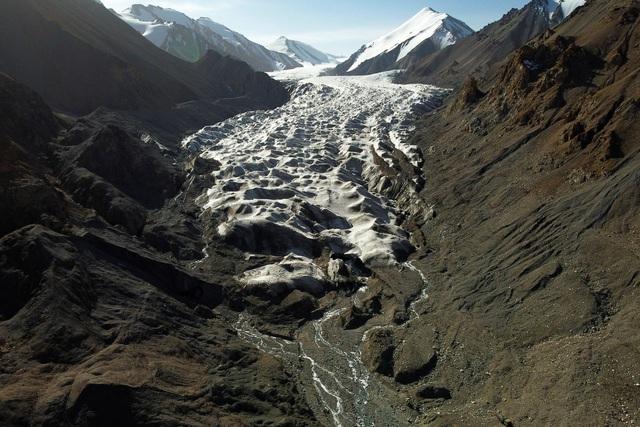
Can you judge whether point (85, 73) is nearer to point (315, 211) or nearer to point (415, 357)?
point (315, 211)

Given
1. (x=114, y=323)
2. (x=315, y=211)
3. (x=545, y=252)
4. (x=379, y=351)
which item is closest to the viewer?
(x=114, y=323)

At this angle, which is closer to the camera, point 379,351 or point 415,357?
point 415,357

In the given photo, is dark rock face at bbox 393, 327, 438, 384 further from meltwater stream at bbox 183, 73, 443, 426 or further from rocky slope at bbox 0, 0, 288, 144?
rocky slope at bbox 0, 0, 288, 144

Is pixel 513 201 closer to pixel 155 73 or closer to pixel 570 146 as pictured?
pixel 570 146

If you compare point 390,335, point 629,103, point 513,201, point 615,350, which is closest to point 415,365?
point 390,335

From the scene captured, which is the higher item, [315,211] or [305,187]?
[305,187]

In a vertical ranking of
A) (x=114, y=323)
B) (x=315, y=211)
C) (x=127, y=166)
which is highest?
(x=127, y=166)

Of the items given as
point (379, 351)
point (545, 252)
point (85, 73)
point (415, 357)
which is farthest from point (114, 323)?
point (85, 73)

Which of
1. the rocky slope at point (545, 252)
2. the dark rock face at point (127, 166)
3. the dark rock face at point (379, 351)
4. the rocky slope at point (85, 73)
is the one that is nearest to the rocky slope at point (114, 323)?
the dark rock face at point (379, 351)
